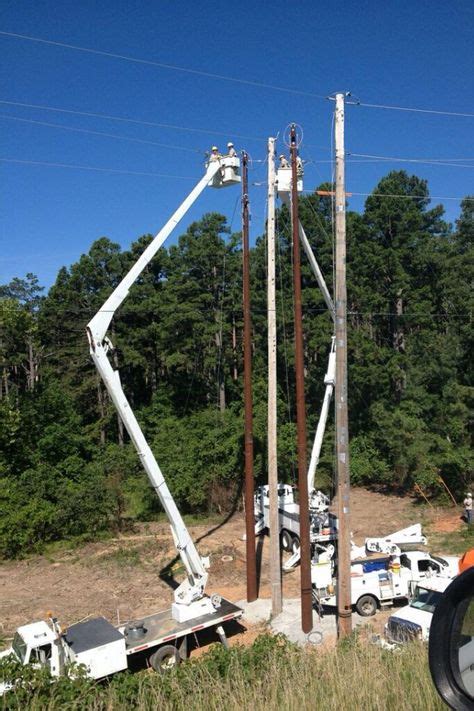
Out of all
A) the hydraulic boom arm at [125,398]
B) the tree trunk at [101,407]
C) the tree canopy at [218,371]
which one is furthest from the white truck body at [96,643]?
the tree trunk at [101,407]

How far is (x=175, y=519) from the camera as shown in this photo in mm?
14094

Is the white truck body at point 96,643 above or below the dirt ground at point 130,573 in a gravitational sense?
above

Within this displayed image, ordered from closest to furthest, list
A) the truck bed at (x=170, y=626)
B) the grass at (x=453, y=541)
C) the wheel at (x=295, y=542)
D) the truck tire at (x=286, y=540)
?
the truck bed at (x=170, y=626) → the wheel at (x=295, y=542) → the grass at (x=453, y=541) → the truck tire at (x=286, y=540)

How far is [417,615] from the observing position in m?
13.4

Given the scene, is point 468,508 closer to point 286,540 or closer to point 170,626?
point 286,540

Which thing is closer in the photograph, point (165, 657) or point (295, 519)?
point (165, 657)

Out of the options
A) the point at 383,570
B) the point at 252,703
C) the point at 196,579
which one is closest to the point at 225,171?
the point at 196,579

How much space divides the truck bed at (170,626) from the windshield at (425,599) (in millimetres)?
4125

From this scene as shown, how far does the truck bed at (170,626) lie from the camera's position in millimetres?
12481

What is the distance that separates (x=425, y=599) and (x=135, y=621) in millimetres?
6771

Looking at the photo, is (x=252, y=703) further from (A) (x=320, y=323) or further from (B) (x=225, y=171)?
(A) (x=320, y=323)

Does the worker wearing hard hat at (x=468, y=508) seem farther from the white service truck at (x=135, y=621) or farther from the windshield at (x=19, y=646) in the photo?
the windshield at (x=19, y=646)

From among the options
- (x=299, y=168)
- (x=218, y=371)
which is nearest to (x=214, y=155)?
(x=299, y=168)

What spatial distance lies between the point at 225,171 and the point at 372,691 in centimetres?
1284
